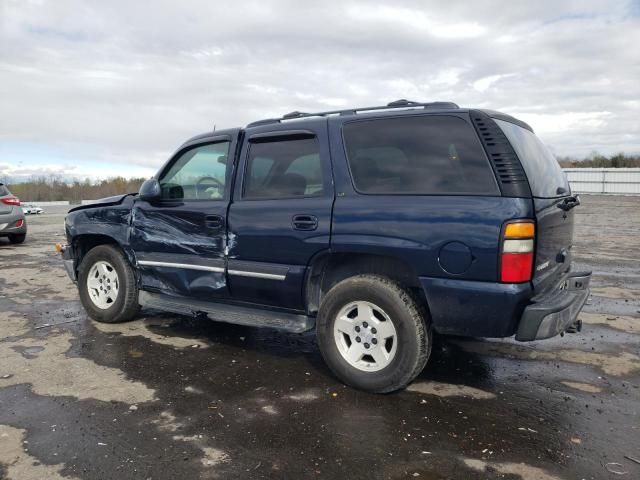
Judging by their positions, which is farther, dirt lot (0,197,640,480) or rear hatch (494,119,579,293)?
rear hatch (494,119,579,293)

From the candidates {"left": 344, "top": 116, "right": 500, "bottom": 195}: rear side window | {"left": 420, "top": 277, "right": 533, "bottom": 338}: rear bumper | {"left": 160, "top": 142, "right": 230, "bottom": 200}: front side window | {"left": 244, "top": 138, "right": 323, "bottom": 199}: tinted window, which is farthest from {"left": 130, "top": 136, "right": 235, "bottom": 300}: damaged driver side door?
{"left": 420, "top": 277, "right": 533, "bottom": 338}: rear bumper

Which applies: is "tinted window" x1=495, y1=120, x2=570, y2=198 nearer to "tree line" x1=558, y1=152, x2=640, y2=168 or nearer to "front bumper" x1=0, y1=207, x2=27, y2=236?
"front bumper" x1=0, y1=207, x2=27, y2=236

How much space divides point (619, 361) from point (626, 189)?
1509 inches

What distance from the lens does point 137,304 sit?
5.37 m

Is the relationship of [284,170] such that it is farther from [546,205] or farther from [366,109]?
[546,205]

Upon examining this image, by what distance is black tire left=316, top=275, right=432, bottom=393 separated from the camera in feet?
11.5

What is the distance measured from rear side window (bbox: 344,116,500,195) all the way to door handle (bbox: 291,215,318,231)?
419 mm

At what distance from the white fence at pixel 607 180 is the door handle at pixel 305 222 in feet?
125

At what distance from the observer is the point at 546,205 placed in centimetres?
344

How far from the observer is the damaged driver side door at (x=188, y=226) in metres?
4.47

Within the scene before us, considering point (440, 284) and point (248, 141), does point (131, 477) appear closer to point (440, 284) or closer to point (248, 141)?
point (440, 284)

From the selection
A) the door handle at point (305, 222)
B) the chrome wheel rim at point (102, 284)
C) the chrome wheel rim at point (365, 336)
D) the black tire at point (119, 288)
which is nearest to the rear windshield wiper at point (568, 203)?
the chrome wheel rim at point (365, 336)

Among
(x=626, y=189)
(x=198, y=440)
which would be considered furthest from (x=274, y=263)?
(x=626, y=189)

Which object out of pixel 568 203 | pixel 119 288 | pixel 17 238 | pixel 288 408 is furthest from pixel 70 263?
pixel 17 238
